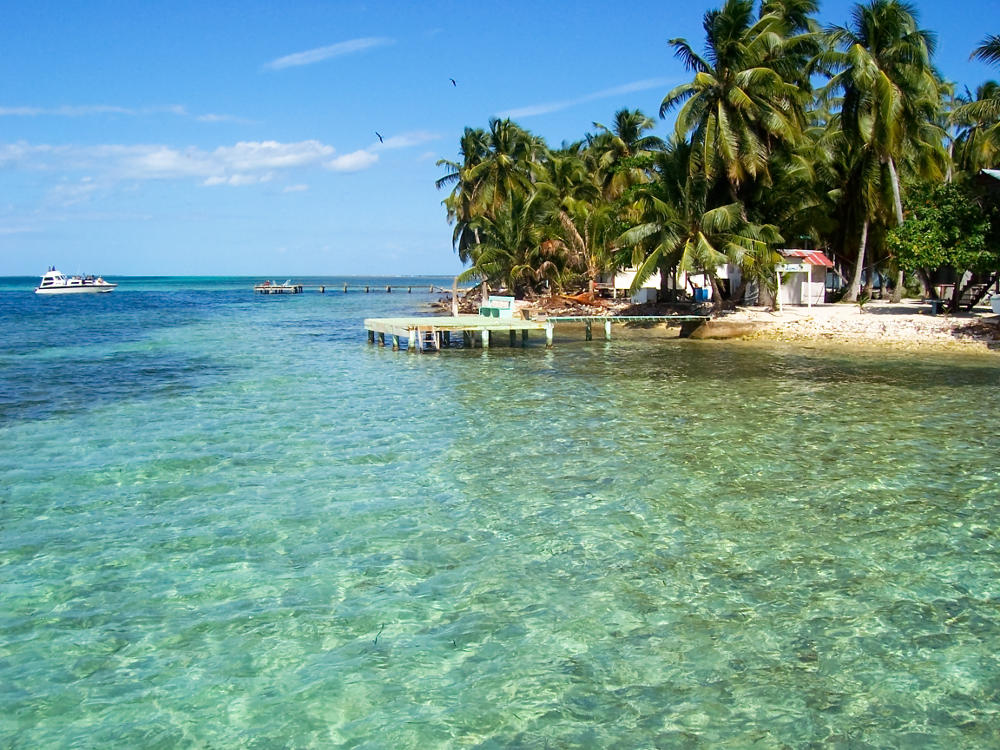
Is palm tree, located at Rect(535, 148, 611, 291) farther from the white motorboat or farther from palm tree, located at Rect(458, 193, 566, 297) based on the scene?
the white motorboat

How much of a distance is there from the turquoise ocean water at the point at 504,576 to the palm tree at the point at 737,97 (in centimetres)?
1602

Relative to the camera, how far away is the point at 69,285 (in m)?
99.3

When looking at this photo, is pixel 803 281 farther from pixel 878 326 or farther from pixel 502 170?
pixel 502 170

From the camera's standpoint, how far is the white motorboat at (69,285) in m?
98.1

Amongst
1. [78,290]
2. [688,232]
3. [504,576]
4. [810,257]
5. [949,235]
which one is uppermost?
[688,232]

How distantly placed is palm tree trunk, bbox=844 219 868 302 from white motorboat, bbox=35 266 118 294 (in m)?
92.3

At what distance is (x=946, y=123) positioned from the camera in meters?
47.3

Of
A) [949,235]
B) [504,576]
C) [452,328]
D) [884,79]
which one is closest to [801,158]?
[884,79]

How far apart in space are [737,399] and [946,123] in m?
39.5

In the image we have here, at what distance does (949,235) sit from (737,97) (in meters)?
8.76

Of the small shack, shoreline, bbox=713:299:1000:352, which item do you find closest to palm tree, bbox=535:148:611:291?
the small shack

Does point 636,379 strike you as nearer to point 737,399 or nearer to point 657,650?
point 737,399

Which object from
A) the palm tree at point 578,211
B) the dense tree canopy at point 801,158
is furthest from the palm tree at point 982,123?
the palm tree at point 578,211

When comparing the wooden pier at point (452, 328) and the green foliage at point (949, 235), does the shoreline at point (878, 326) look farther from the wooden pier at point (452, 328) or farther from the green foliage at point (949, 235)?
the wooden pier at point (452, 328)
